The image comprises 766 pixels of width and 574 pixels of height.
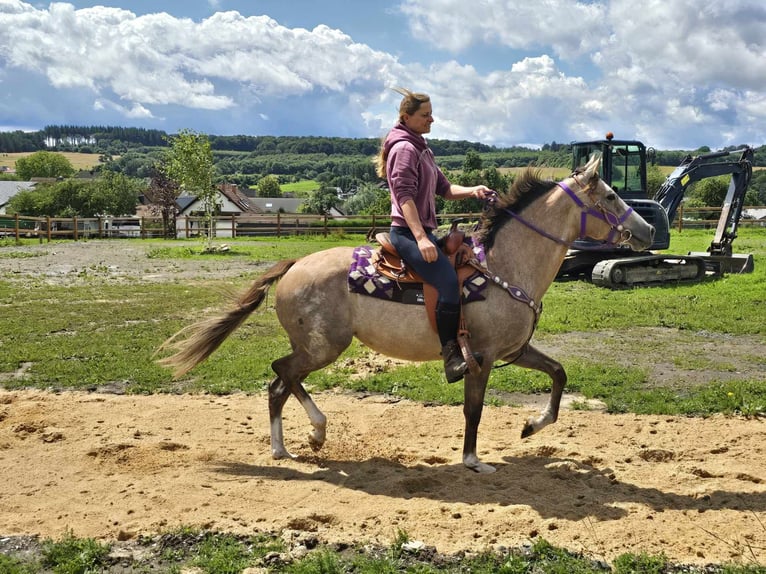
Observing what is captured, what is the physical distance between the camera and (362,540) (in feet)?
15.4

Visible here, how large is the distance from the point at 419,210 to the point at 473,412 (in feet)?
6.03

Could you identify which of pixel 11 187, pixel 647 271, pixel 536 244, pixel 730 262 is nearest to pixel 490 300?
pixel 536 244

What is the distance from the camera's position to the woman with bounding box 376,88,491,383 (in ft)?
18.8

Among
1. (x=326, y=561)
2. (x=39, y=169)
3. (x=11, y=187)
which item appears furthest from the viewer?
(x=39, y=169)

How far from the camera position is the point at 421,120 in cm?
592

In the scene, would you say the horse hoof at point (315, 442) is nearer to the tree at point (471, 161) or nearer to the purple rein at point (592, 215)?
the purple rein at point (592, 215)

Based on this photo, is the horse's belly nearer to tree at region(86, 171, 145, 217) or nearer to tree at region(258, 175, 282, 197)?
tree at region(86, 171, 145, 217)

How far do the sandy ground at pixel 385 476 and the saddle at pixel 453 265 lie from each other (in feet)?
4.06

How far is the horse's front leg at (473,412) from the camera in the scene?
6004mm

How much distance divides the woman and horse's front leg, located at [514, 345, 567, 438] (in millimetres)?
1038

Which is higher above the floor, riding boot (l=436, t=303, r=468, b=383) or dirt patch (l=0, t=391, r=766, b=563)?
riding boot (l=436, t=303, r=468, b=383)

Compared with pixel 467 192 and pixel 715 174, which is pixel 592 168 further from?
pixel 715 174

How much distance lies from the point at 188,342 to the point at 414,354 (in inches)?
90.9

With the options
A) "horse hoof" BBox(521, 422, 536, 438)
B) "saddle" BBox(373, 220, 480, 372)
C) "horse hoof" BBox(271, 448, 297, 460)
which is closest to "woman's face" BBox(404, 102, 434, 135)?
"saddle" BBox(373, 220, 480, 372)
